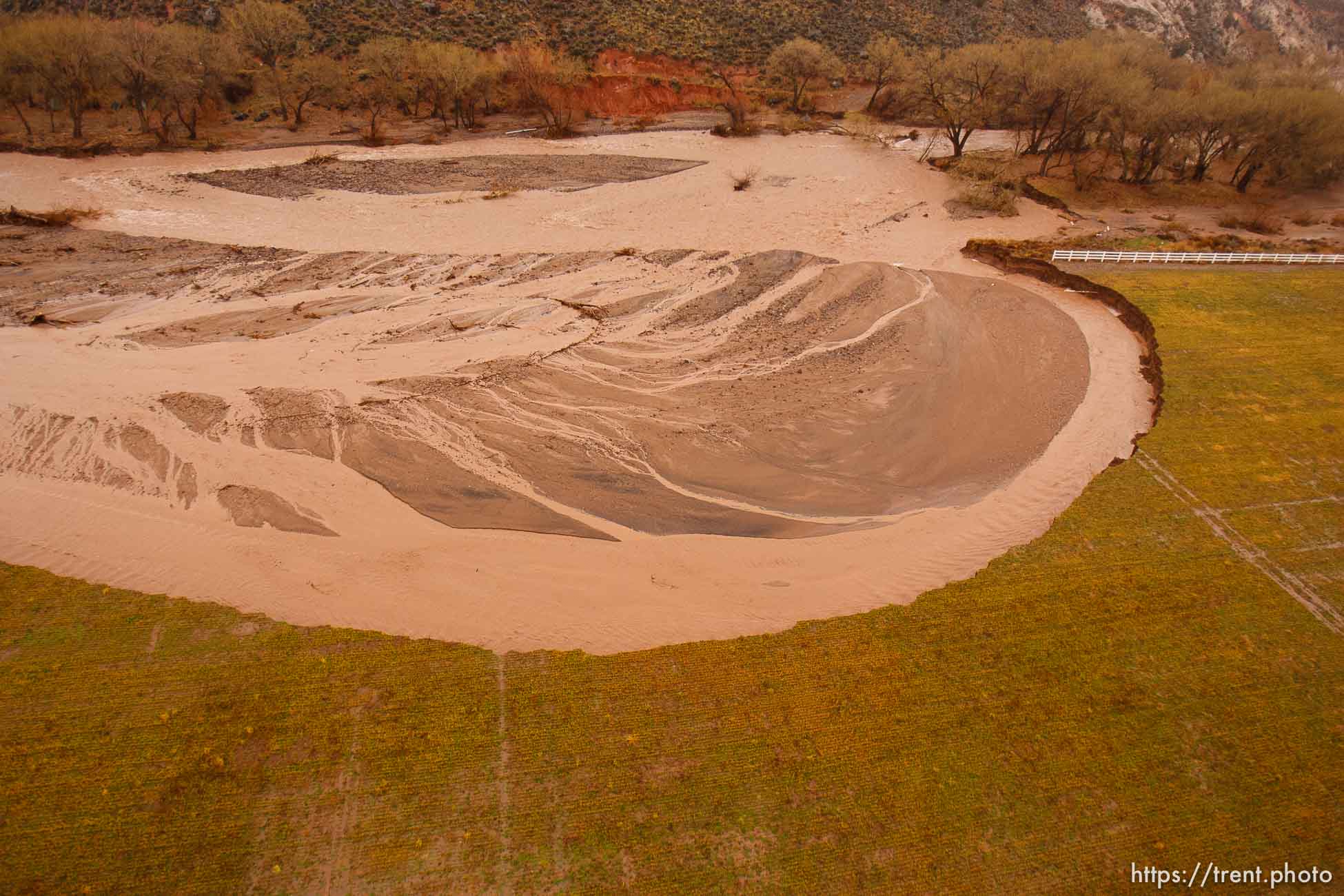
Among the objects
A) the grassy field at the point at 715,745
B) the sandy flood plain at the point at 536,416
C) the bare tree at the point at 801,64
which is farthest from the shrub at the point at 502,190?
the grassy field at the point at 715,745

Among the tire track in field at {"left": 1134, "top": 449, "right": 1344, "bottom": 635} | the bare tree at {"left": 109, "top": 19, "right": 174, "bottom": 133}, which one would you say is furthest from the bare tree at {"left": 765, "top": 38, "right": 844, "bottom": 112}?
the tire track in field at {"left": 1134, "top": 449, "right": 1344, "bottom": 635}

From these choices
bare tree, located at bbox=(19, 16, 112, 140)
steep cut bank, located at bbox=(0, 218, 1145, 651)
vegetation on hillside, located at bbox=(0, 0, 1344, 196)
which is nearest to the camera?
steep cut bank, located at bbox=(0, 218, 1145, 651)

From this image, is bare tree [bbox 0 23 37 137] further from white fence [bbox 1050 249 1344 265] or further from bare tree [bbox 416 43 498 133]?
white fence [bbox 1050 249 1344 265]

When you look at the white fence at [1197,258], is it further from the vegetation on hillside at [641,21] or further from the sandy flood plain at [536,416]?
the vegetation on hillside at [641,21]

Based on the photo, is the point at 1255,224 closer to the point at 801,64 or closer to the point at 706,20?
the point at 801,64

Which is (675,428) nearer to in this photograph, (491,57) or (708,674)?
(708,674)

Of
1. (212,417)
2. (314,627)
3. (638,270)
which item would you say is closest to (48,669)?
(314,627)
